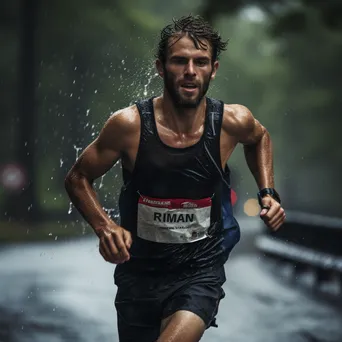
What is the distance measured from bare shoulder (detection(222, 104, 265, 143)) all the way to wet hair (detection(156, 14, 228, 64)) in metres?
0.27

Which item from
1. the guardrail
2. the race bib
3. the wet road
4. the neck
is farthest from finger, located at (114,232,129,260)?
the guardrail

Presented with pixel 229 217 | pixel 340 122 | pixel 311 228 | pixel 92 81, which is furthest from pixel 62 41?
pixel 229 217

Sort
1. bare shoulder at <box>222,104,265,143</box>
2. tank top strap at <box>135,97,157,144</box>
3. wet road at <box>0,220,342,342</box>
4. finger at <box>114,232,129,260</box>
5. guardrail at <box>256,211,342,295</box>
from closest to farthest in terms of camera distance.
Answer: finger at <box>114,232,129,260</box>
tank top strap at <box>135,97,157,144</box>
bare shoulder at <box>222,104,265,143</box>
wet road at <box>0,220,342,342</box>
guardrail at <box>256,211,342,295</box>

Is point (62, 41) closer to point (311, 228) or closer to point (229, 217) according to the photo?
point (311, 228)

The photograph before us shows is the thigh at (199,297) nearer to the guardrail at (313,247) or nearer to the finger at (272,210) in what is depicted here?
the finger at (272,210)

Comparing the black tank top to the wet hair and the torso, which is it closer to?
the torso

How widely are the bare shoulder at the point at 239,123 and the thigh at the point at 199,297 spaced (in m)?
0.65

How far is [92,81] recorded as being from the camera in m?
29.6

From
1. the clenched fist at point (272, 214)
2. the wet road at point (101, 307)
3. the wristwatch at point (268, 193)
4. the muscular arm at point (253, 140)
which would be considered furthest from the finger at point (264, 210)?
the wet road at point (101, 307)

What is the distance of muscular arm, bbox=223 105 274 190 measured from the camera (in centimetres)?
493

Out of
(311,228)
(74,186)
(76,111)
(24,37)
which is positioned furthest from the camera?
(76,111)

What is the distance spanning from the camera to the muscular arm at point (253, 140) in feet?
16.2

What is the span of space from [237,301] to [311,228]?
1.62m

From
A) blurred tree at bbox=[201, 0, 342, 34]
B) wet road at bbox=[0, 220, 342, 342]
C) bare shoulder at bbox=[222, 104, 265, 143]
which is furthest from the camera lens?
blurred tree at bbox=[201, 0, 342, 34]
